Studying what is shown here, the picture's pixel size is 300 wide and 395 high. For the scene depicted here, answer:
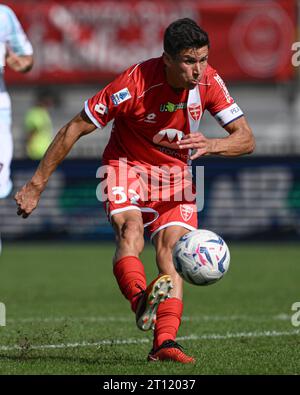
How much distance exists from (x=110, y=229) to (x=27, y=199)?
11.6m

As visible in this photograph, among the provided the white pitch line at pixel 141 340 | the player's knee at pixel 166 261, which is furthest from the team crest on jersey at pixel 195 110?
the white pitch line at pixel 141 340

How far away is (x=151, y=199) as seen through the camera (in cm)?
737

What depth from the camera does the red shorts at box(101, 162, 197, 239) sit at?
7.21 metres

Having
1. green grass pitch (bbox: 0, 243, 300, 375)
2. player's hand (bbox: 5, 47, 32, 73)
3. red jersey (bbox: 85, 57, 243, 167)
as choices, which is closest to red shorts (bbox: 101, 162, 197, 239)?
red jersey (bbox: 85, 57, 243, 167)

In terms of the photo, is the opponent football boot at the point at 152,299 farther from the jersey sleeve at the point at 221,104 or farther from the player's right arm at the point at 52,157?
the jersey sleeve at the point at 221,104

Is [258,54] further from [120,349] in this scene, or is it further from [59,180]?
[120,349]

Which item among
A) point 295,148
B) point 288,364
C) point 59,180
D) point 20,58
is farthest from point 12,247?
point 288,364

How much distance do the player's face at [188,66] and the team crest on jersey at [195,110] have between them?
0.74ft

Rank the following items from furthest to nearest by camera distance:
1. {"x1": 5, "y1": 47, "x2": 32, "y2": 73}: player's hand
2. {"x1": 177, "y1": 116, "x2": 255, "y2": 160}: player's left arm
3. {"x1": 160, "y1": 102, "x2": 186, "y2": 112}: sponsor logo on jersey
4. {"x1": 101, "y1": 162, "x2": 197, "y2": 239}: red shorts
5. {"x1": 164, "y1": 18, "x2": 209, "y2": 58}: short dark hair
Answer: {"x1": 5, "y1": 47, "x2": 32, "y2": 73}: player's hand, {"x1": 101, "y1": 162, "x2": 197, "y2": 239}: red shorts, {"x1": 160, "y1": 102, "x2": 186, "y2": 112}: sponsor logo on jersey, {"x1": 164, "y1": 18, "x2": 209, "y2": 58}: short dark hair, {"x1": 177, "y1": 116, "x2": 255, "y2": 160}: player's left arm

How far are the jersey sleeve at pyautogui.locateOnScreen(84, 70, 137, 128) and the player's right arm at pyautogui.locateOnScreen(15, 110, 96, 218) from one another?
0.06 metres

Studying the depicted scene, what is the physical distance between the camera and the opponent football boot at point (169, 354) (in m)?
6.69

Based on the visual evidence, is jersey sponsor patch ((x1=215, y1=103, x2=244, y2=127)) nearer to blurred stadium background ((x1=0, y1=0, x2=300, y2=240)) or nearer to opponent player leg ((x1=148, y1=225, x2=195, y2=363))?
opponent player leg ((x1=148, y1=225, x2=195, y2=363))

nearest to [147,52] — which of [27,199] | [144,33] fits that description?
[144,33]

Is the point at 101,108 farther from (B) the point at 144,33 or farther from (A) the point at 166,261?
(B) the point at 144,33
